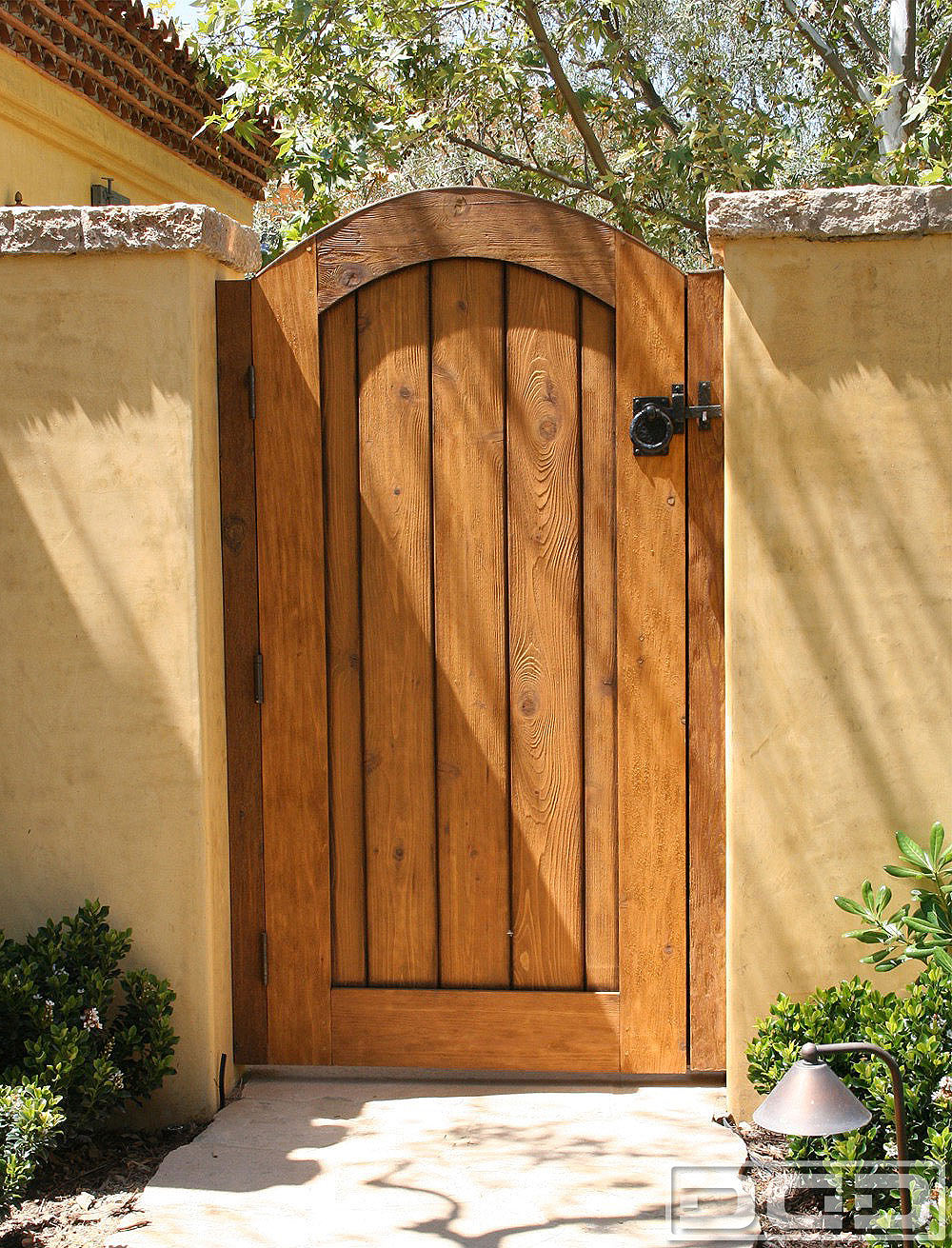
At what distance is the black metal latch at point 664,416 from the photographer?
339 cm

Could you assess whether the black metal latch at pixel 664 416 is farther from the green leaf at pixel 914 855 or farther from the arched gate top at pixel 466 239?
the green leaf at pixel 914 855

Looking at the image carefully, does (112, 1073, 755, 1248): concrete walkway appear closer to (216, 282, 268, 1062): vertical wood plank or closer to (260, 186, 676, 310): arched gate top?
(216, 282, 268, 1062): vertical wood plank

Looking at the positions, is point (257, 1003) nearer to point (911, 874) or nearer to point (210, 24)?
point (911, 874)

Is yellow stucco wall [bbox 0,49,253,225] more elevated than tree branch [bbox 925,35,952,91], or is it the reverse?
tree branch [bbox 925,35,952,91]

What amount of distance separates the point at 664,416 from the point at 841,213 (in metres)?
0.67

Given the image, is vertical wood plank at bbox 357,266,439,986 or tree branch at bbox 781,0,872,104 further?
tree branch at bbox 781,0,872,104

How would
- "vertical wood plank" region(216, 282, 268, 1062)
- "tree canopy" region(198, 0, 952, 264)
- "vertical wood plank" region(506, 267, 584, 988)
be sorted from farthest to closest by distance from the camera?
"tree canopy" region(198, 0, 952, 264), "vertical wood plank" region(216, 282, 268, 1062), "vertical wood plank" region(506, 267, 584, 988)

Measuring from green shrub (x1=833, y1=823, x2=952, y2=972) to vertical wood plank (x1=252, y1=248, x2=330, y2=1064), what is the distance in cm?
146

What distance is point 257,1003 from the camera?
12.0 feet

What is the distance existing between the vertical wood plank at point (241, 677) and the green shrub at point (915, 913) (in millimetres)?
1632

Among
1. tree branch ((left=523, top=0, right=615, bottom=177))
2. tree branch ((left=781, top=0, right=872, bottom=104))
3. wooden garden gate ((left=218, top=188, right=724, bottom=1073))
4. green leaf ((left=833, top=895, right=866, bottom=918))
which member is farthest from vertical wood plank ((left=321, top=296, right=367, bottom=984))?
tree branch ((left=781, top=0, right=872, bottom=104))

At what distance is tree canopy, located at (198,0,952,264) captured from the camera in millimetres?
7344

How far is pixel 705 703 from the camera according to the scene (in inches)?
136

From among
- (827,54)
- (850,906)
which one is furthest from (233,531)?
(827,54)
